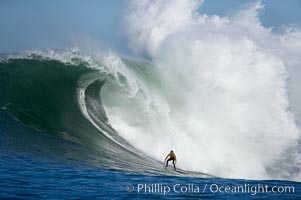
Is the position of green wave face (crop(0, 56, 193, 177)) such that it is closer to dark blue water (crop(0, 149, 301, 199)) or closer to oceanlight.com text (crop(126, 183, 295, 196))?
dark blue water (crop(0, 149, 301, 199))

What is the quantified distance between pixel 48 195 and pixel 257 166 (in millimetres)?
10313

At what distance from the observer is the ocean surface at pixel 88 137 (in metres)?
7.89

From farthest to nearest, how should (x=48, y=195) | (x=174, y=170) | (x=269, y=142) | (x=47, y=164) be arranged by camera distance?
(x=269, y=142) → (x=174, y=170) → (x=47, y=164) → (x=48, y=195)

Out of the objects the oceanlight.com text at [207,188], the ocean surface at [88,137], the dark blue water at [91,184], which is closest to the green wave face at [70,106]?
the ocean surface at [88,137]

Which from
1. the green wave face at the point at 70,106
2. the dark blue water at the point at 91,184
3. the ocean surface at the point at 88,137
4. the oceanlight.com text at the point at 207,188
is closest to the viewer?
the dark blue water at the point at 91,184

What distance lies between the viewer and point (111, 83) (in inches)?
685

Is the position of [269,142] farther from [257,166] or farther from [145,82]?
[145,82]

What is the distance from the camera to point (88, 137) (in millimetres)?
12555

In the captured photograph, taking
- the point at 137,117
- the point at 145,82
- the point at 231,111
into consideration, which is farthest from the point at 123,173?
the point at 145,82

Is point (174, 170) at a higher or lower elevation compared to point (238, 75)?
lower

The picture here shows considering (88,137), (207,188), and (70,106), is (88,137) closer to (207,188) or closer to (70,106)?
(70,106)

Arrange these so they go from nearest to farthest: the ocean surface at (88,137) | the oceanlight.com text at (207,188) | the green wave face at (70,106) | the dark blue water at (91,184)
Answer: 1. the dark blue water at (91,184)
2. the ocean surface at (88,137)
3. the oceanlight.com text at (207,188)
4. the green wave face at (70,106)

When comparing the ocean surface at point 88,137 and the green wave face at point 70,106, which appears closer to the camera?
the ocean surface at point 88,137

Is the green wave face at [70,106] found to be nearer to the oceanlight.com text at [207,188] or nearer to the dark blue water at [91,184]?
the dark blue water at [91,184]
